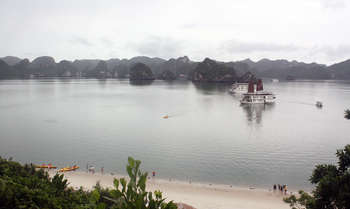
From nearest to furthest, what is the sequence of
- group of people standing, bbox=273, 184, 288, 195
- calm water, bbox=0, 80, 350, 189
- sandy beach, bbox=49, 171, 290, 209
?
1. sandy beach, bbox=49, 171, 290, 209
2. group of people standing, bbox=273, 184, 288, 195
3. calm water, bbox=0, 80, 350, 189

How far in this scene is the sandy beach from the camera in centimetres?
2161

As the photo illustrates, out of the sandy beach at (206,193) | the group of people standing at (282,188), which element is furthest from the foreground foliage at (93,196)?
the group of people standing at (282,188)

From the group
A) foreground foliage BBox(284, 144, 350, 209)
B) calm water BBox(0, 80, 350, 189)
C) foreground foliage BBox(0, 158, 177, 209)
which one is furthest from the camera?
calm water BBox(0, 80, 350, 189)

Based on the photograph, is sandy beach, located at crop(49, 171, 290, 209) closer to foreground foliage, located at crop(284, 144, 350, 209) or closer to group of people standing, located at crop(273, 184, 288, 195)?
group of people standing, located at crop(273, 184, 288, 195)

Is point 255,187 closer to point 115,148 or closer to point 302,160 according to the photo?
point 302,160

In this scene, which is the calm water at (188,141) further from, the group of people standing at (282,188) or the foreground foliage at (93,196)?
the foreground foliage at (93,196)

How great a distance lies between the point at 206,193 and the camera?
24.2 m

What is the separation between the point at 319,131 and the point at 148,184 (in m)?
38.3

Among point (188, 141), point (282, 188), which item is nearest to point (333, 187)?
point (282, 188)

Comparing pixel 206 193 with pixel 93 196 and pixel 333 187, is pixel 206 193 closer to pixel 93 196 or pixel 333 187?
pixel 333 187

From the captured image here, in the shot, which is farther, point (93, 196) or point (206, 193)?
point (206, 193)

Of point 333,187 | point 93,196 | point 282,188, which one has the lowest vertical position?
point 282,188

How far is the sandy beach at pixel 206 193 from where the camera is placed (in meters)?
21.6

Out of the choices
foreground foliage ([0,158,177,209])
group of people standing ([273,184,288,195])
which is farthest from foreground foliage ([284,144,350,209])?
group of people standing ([273,184,288,195])
